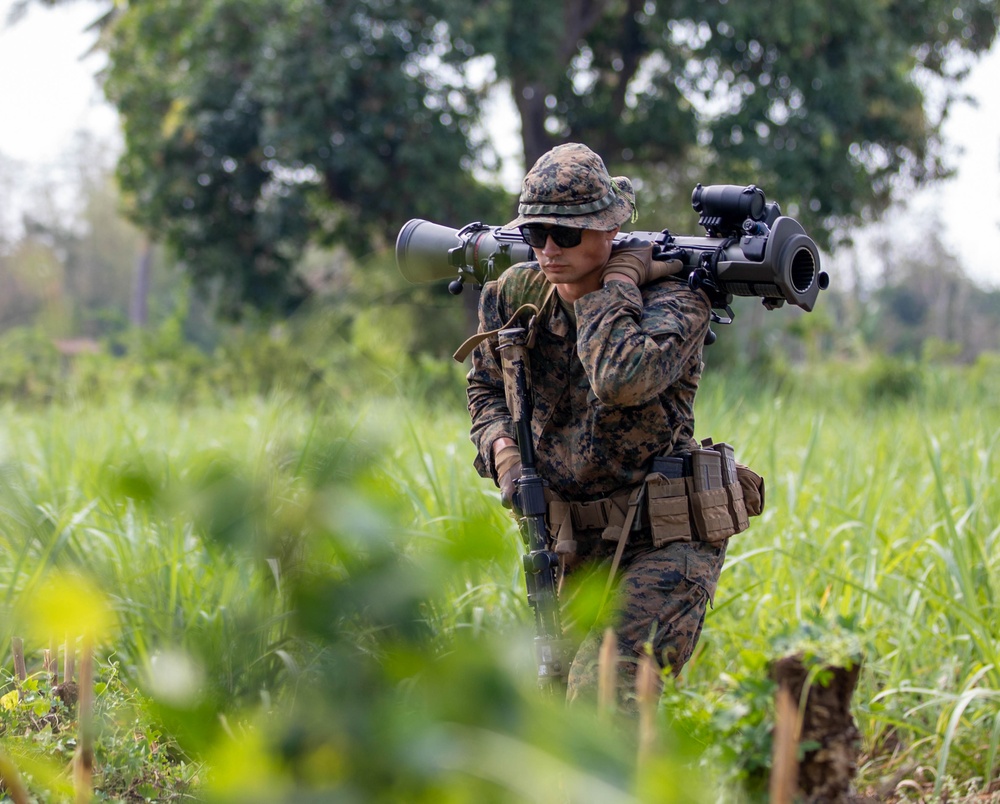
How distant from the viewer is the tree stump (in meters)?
1.24

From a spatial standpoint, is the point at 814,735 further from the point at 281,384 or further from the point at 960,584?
the point at 960,584

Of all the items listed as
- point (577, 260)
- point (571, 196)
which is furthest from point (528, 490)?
point (571, 196)

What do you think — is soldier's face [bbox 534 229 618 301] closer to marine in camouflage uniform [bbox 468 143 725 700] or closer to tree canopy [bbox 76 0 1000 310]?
marine in camouflage uniform [bbox 468 143 725 700]

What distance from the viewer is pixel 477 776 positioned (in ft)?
2.20

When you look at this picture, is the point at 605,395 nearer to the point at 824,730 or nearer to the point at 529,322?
the point at 529,322

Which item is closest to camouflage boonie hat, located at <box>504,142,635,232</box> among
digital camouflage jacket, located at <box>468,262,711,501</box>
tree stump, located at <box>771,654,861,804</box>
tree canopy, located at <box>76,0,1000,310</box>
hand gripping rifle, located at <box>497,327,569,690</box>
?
digital camouflage jacket, located at <box>468,262,711,501</box>

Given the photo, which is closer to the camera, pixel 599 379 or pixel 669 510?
pixel 599 379

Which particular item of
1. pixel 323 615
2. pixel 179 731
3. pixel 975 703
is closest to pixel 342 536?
pixel 323 615

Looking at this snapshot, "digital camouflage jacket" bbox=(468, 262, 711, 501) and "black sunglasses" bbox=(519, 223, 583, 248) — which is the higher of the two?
"black sunglasses" bbox=(519, 223, 583, 248)

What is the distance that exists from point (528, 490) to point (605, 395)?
0.35 m

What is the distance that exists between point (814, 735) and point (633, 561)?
59.5 inches

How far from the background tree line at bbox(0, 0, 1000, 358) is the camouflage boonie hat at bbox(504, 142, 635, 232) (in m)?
10.6

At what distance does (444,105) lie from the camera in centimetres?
1399

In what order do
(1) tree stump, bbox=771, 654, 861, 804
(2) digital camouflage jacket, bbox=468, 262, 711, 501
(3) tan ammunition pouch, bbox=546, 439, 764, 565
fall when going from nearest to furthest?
(1) tree stump, bbox=771, 654, 861, 804, (2) digital camouflage jacket, bbox=468, 262, 711, 501, (3) tan ammunition pouch, bbox=546, 439, 764, 565
